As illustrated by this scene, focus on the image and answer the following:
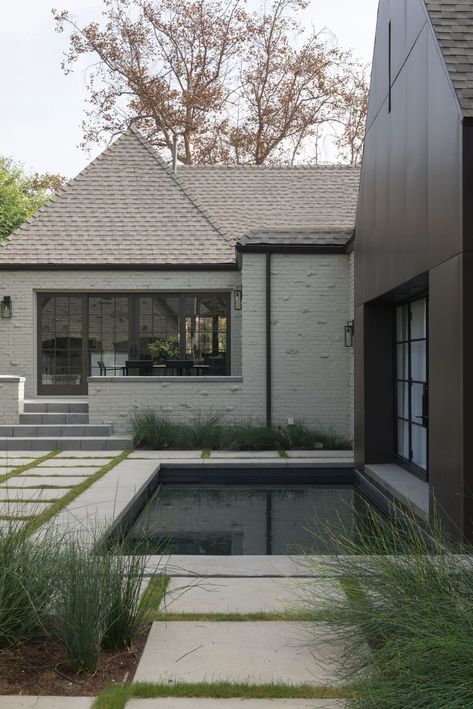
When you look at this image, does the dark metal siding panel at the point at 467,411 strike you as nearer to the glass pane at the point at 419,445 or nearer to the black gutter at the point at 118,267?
the glass pane at the point at 419,445

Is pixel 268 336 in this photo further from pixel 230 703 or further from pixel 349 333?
A: pixel 230 703

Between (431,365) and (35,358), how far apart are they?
10.0 metres

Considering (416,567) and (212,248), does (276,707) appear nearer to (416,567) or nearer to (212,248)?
(416,567)

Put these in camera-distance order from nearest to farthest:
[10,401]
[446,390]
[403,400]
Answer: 1. [446,390]
2. [403,400]
3. [10,401]

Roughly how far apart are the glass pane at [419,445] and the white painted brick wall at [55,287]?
6.04m

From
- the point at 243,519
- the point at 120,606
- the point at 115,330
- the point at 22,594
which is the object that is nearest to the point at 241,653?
the point at 120,606

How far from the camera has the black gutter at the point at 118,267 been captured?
14594mm

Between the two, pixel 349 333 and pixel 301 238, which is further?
pixel 301 238

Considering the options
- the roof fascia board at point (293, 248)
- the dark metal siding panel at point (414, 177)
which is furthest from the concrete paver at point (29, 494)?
the roof fascia board at point (293, 248)

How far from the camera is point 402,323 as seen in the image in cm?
979

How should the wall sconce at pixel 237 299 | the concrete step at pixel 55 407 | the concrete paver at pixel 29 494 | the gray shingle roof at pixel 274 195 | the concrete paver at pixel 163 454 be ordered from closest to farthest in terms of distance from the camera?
the concrete paver at pixel 29 494
the concrete paver at pixel 163 454
the concrete step at pixel 55 407
the wall sconce at pixel 237 299
the gray shingle roof at pixel 274 195

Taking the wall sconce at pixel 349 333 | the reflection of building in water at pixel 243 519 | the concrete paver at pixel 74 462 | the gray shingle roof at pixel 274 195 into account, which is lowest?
the reflection of building in water at pixel 243 519

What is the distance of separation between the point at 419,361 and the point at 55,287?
8296 millimetres

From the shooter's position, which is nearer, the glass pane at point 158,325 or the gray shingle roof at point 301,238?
the gray shingle roof at point 301,238
